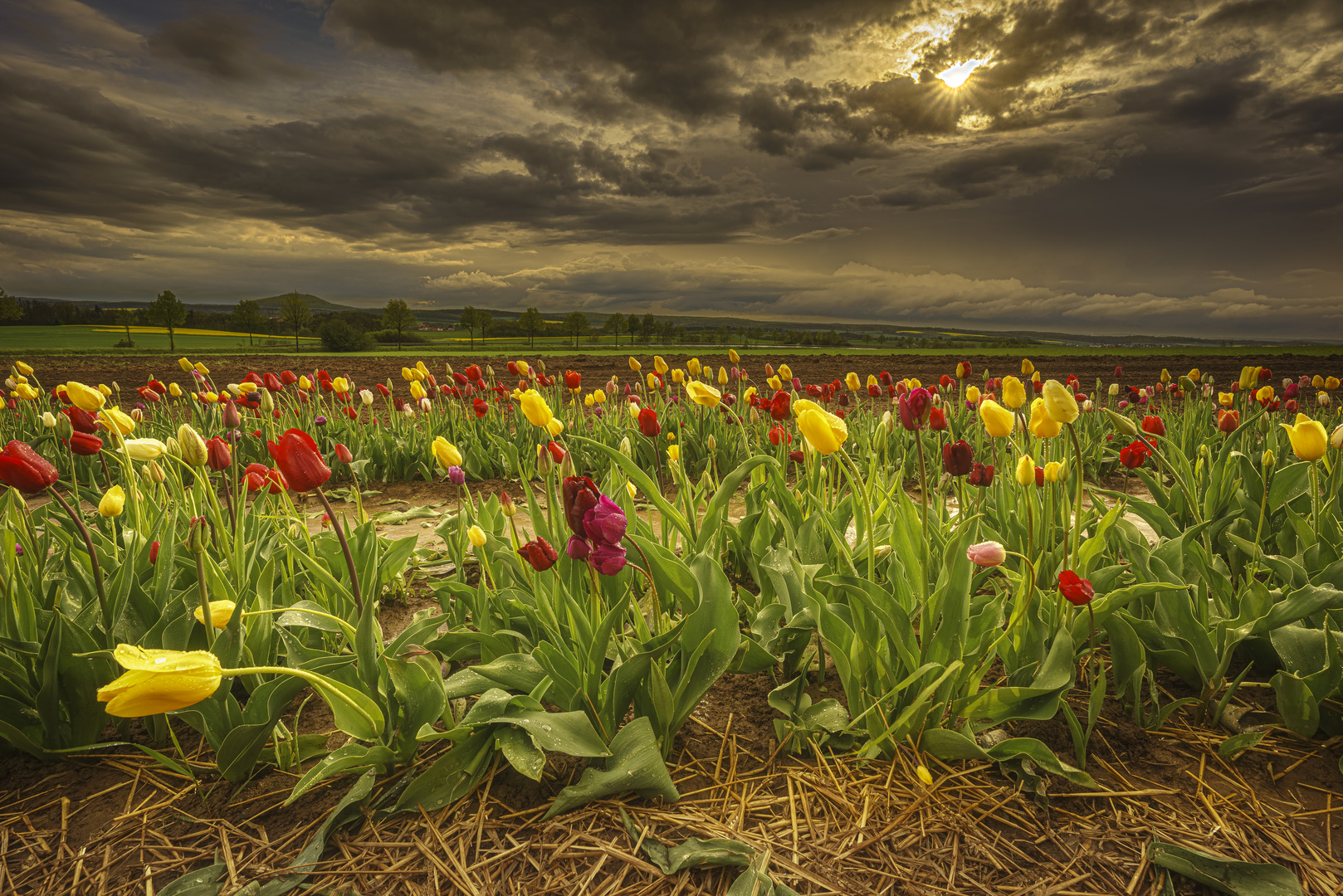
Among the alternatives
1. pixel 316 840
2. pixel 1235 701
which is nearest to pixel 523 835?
pixel 316 840

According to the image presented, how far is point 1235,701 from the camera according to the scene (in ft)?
6.60

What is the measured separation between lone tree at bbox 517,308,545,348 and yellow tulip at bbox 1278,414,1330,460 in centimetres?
7776

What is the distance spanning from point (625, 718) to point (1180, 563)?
6.79 feet

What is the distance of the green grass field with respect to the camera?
33.8 metres

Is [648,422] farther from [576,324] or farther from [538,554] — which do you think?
[576,324]

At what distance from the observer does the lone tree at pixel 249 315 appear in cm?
6512

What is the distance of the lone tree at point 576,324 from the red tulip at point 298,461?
82.6 meters

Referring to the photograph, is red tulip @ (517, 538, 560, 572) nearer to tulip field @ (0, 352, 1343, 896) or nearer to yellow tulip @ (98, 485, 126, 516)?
tulip field @ (0, 352, 1343, 896)

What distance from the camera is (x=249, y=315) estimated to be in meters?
65.3

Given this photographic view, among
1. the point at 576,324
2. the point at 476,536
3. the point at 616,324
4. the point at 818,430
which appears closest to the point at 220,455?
the point at 476,536

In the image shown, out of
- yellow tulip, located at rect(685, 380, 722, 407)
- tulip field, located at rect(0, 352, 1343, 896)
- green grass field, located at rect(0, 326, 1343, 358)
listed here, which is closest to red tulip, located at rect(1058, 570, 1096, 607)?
tulip field, located at rect(0, 352, 1343, 896)

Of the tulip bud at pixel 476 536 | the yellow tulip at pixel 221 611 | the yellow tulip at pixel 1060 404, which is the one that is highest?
the yellow tulip at pixel 1060 404

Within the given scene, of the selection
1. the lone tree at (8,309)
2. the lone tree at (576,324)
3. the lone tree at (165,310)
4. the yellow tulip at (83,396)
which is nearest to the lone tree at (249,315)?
the lone tree at (165,310)

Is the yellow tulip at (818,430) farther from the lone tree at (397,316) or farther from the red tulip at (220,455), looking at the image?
the lone tree at (397,316)
